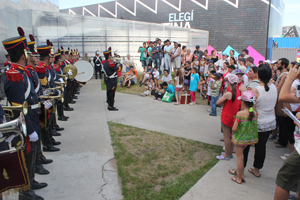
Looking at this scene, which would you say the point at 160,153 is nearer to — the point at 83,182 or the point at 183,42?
the point at 83,182

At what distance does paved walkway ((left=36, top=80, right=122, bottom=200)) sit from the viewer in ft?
11.5

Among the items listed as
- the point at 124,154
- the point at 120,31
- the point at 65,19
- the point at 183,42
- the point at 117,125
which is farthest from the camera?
the point at 183,42

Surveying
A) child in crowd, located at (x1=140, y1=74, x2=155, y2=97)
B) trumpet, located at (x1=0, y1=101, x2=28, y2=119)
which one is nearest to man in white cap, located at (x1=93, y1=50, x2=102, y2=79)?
child in crowd, located at (x1=140, y1=74, x2=155, y2=97)

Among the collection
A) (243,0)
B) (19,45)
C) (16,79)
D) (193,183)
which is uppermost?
(243,0)

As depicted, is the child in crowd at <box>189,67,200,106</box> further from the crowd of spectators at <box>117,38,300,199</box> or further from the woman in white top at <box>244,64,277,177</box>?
the woman in white top at <box>244,64,277,177</box>

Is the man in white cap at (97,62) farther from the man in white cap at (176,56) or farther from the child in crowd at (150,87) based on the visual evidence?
the man in white cap at (176,56)

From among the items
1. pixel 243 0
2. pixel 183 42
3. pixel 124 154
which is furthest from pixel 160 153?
pixel 243 0

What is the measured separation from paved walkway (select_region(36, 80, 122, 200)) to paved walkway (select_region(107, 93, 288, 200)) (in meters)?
1.09

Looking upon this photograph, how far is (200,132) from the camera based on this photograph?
20.6 ft

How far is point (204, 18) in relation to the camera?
21516 millimetres

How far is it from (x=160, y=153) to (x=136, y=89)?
8.08 metres

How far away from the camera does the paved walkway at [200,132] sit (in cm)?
357

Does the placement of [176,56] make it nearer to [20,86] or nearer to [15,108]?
[20,86]

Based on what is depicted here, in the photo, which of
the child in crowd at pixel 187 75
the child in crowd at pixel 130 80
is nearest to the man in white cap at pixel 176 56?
the child in crowd at pixel 187 75
